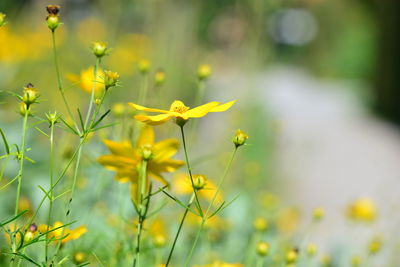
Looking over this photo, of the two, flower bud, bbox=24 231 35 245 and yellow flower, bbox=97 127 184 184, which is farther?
yellow flower, bbox=97 127 184 184

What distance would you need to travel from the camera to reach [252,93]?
118 inches

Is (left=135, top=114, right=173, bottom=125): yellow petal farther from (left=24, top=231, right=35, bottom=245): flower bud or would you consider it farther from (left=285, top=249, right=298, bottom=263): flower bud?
(left=285, top=249, right=298, bottom=263): flower bud

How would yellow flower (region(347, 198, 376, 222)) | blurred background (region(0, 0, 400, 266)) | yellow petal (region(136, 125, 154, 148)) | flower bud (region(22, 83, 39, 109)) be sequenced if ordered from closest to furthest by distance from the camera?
flower bud (region(22, 83, 39, 109)) < yellow petal (region(136, 125, 154, 148)) < yellow flower (region(347, 198, 376, 222)) < blurred background (region(0, 0, 400, 266))

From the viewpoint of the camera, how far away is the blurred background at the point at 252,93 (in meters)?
2.60

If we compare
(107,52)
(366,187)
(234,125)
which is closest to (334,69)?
(366,187)

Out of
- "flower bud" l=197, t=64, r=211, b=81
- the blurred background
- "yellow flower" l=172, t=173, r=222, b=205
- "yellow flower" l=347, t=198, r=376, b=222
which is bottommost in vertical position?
the blurred background

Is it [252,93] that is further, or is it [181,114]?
[252,93]

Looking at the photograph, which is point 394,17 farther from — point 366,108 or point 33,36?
point 33,36

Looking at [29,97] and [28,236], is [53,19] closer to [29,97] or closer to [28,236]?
[29,97]

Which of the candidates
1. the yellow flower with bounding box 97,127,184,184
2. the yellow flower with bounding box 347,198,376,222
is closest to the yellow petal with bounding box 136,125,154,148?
the yellow flower with bounding box 97,127,184,184

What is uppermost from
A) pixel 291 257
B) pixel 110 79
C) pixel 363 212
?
pixel 110 79

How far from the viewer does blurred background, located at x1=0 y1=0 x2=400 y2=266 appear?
2596mm

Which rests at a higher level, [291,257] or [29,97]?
[29,97]

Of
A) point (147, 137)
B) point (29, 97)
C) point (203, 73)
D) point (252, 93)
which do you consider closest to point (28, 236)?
point (29, 97)
